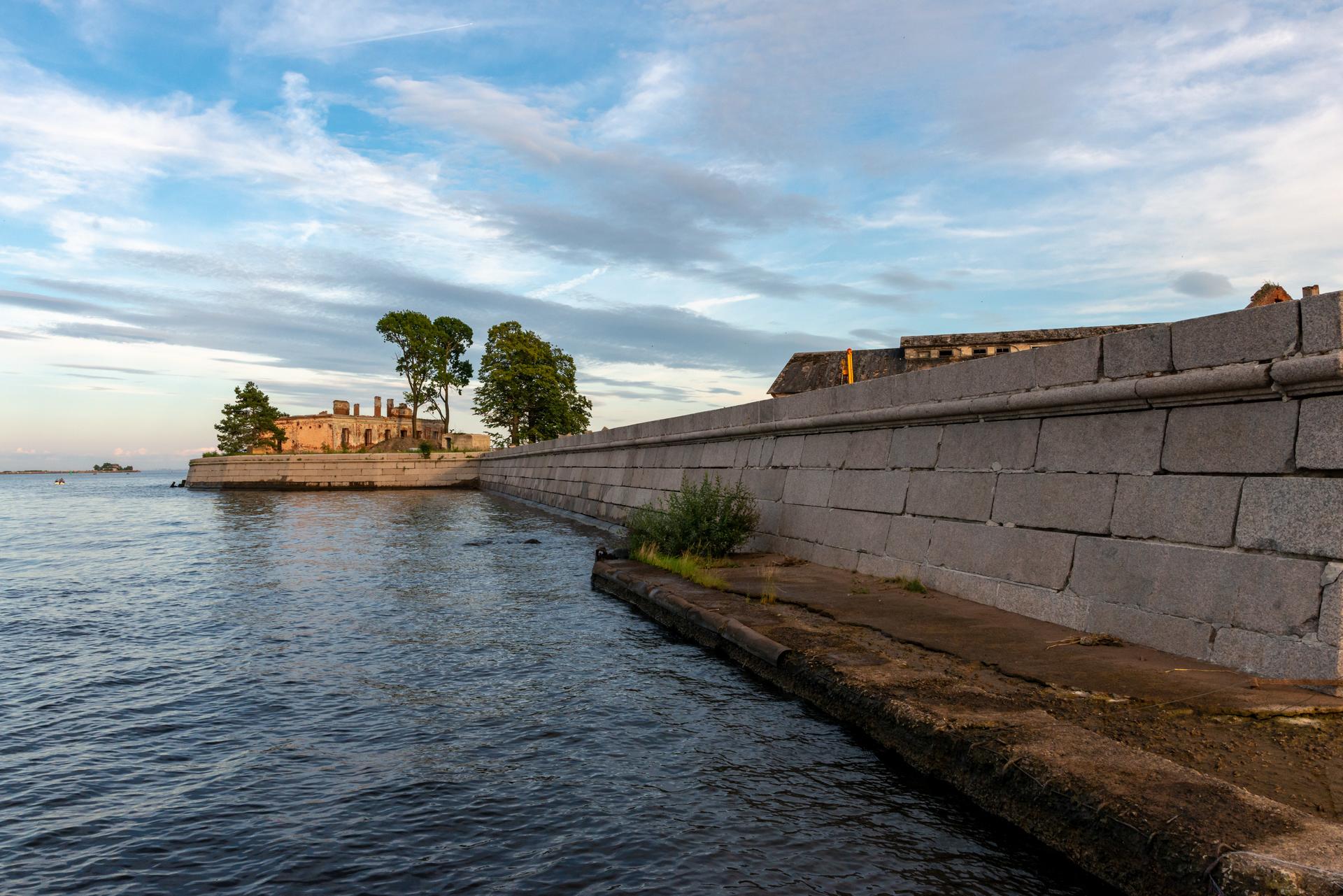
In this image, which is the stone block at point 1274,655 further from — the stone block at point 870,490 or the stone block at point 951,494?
the stone block at point 870,490

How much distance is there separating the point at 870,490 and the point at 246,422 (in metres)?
76.1

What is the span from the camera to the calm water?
3.58 m

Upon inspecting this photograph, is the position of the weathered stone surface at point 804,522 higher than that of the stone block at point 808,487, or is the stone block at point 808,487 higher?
the stone block at point 808,487

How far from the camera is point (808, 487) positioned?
1114cm

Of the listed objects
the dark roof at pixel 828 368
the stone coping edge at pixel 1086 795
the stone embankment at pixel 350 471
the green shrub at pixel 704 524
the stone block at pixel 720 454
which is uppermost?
the dark roof at pixel 828 368

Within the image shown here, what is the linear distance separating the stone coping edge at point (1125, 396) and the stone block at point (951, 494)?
563mm

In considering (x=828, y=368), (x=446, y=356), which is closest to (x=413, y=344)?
(x=446, y=356)

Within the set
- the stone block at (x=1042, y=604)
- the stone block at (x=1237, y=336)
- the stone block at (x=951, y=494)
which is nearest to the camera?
the stone block at (x=1237, y=336)

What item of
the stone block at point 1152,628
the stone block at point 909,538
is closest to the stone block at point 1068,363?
the stone block at point 1152,628

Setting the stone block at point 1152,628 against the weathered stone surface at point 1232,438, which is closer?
the weathered stone surface at point 1232,438

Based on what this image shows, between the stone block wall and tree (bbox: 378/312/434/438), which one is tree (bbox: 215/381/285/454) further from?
the stone block wall

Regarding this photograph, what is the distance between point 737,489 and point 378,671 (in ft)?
20.8

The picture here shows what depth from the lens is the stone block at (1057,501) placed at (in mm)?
6246

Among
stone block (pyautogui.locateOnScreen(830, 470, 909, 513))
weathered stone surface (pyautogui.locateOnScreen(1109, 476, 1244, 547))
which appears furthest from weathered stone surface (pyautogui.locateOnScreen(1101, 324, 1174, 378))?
stone block (pyautogui.locateOnScreen(830, 470, 909, 513))
